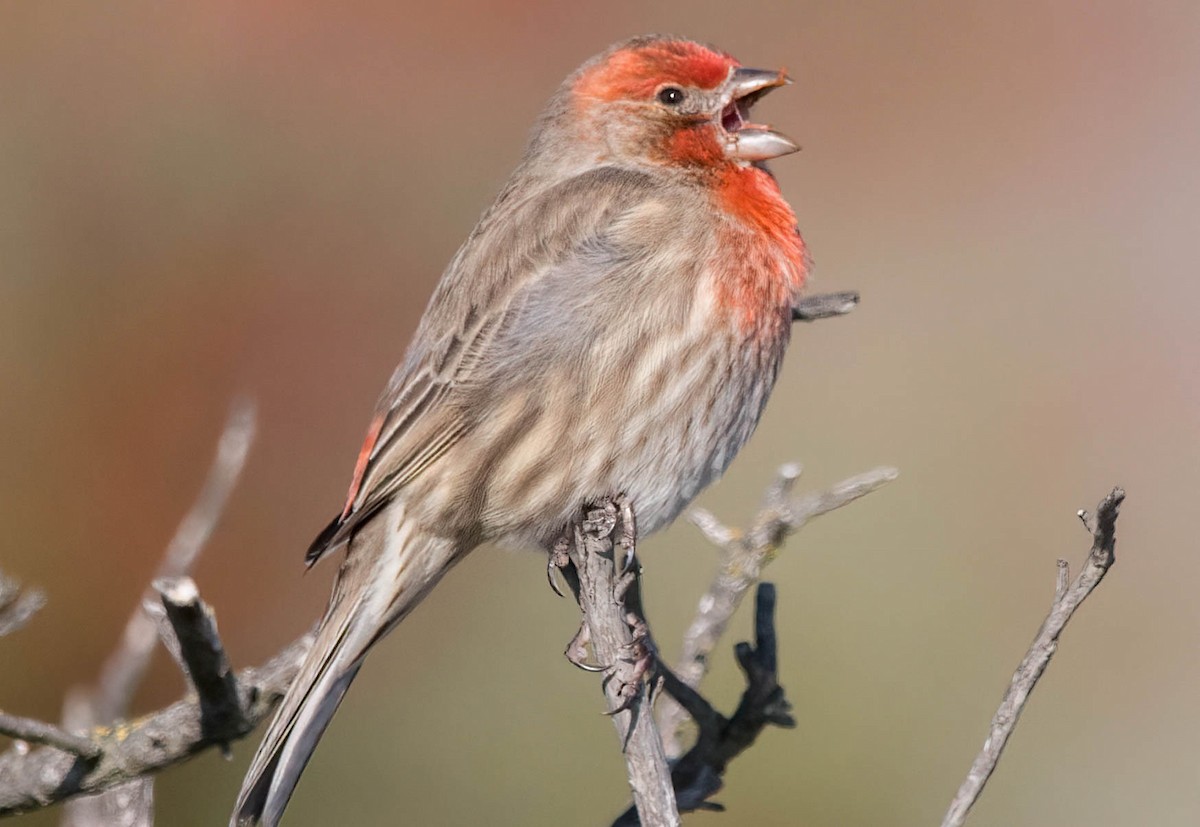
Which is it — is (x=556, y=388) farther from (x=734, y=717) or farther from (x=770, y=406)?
(x=770, y=406)

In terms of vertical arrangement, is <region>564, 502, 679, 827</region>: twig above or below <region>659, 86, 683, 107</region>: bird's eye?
below

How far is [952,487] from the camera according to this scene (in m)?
6.79

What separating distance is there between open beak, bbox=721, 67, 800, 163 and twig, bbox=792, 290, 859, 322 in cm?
42

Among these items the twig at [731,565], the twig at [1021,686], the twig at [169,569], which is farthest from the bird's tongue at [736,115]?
the twig at [1021,686]

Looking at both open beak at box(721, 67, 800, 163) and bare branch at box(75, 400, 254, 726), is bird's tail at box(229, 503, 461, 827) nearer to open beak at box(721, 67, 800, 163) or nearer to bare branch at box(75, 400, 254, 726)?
bare branch at box(75, 400, 254, 726)

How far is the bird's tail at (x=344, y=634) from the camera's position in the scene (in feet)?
11.7

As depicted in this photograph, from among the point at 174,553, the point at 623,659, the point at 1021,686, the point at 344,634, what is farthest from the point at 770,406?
the point at 1021,686

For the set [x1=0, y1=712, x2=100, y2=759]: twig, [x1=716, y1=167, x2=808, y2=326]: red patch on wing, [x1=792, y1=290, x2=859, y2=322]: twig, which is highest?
[x1=716, y1=167, x2=808, y2=326]: red patch on wing

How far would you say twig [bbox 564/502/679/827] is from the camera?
2801 millimetres

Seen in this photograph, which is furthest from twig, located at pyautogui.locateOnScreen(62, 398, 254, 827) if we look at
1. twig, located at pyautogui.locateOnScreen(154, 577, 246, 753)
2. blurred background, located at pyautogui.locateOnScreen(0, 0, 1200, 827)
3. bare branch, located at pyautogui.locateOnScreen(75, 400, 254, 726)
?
blurred background, located at pyautogui.locateOnScreen(0, 0, 1200, 827)

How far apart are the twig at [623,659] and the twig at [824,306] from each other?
0.79 metres

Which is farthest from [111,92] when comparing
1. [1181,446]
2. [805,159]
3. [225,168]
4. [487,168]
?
[1181,446]

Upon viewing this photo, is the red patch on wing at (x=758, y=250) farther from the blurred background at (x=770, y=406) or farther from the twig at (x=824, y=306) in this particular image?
the blurred background at (x=770, y=406)

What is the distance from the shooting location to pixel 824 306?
3.87m
